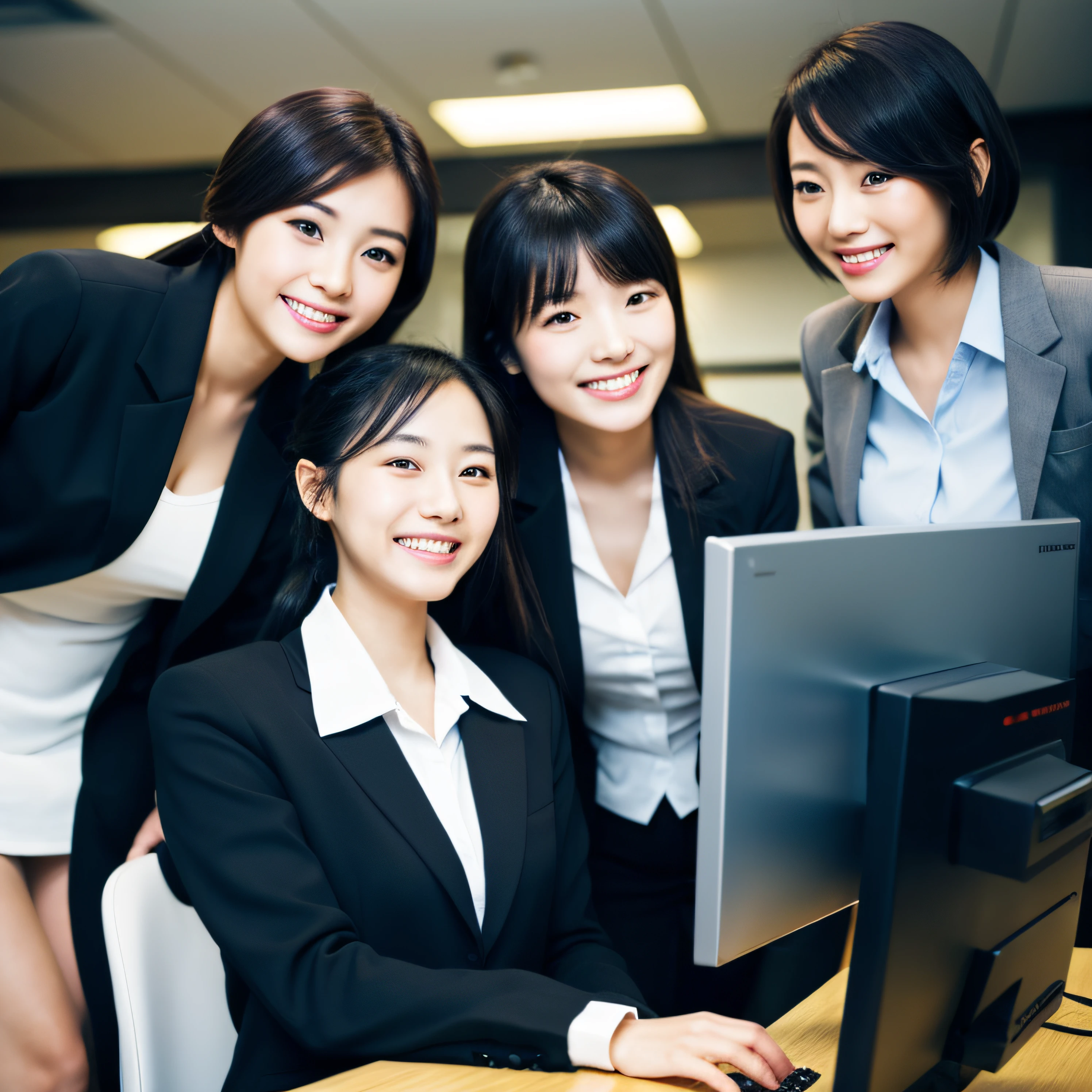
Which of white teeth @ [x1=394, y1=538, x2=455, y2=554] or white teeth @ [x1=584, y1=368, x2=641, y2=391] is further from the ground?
white teeth @ [x1=584, y1=368, x2=641, y2=391]

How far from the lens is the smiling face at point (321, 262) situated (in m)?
1.55

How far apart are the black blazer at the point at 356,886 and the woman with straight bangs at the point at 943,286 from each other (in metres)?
0.82

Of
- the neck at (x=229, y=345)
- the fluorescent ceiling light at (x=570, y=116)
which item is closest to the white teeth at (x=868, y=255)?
the neck at (x=229, y=345)

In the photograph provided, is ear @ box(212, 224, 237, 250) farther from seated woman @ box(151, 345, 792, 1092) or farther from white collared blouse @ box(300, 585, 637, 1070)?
white collared blouse @ box(300, 585, 637, 1070)

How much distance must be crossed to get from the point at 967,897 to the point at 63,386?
4.56 ft

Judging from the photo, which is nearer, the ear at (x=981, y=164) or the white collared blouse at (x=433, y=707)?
the white collared blouse at (x=433, y=707)

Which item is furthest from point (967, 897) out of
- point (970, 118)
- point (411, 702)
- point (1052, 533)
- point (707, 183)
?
point (707, 183)

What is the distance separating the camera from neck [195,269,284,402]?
1671mm

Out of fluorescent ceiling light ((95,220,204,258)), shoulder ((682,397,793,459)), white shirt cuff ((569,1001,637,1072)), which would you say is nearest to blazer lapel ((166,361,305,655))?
shoulder ((682,397,793,459))

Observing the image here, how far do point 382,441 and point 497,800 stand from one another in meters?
0.53

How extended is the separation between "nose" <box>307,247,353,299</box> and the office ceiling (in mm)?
2242

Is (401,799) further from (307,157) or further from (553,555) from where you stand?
(307,157)

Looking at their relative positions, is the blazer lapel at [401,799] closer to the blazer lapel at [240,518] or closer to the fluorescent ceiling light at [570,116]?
the blazer lapel at [240,518]

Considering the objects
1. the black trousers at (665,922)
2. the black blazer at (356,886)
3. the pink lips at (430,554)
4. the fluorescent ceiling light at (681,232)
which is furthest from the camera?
the fluorescent ceiling light at (681,232)
